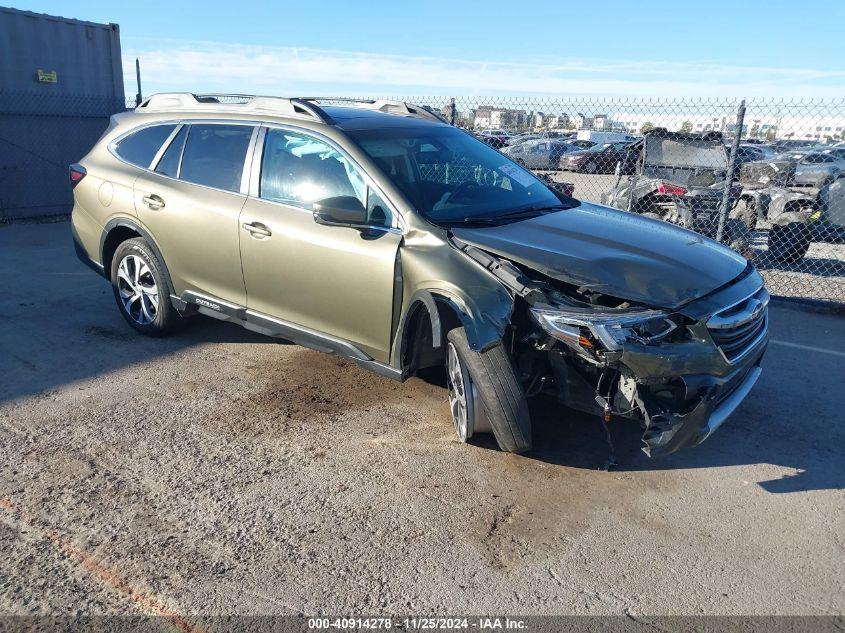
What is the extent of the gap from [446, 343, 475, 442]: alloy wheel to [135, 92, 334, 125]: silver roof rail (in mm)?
1791

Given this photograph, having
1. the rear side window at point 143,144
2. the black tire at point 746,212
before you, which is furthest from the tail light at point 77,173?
the black tire at point 746,212

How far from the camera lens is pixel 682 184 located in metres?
9.64

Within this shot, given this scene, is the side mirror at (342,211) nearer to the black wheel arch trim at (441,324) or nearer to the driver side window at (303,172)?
the driver side window at (303,172)

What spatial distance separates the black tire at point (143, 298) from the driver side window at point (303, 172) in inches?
50.7

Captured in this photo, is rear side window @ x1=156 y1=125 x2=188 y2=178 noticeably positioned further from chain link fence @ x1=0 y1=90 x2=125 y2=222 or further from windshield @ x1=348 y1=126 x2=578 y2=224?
chain link fence @ x1=0 y1=90 x2=125 y2=222

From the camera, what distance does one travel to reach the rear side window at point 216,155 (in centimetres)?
487

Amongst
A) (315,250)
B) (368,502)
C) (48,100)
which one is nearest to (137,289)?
(315,250)

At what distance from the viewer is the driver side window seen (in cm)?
433

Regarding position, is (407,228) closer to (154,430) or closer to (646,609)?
(154,430)

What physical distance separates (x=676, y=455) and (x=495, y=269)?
1.57 metres

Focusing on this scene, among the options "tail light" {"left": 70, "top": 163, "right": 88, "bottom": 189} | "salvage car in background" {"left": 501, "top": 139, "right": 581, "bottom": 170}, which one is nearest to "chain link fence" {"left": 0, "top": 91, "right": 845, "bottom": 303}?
"tail light" {"left": 70, "top": 163, "right": 88, "bottom": 189}

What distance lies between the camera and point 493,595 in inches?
112

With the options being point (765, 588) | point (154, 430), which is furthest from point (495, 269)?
point (154, 430)

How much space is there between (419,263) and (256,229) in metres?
1.34
